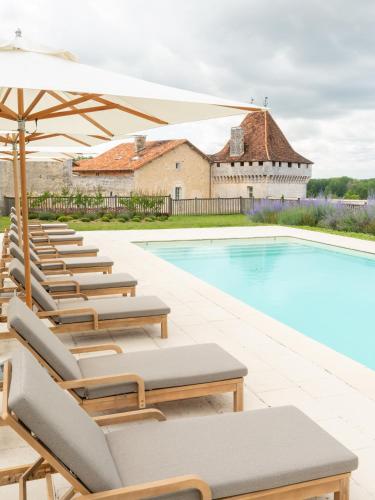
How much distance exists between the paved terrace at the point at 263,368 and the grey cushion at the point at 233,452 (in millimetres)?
504

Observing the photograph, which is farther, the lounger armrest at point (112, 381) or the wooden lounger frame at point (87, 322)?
the wooden lounger frame at point (87, 322)

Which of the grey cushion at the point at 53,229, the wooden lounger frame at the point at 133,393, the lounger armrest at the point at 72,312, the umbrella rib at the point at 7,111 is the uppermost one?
the umbrella rib at the point at 7,111

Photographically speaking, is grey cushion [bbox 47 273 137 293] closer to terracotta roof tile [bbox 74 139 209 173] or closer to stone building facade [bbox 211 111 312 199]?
terracotta roof tile [bbox 74 139 209 173]

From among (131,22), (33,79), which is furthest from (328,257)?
(33,79)

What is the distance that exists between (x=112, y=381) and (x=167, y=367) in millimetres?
514

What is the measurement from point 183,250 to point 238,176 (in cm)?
3258

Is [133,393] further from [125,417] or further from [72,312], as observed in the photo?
[72,312]

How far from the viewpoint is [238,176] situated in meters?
46.7

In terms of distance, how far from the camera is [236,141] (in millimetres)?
48031

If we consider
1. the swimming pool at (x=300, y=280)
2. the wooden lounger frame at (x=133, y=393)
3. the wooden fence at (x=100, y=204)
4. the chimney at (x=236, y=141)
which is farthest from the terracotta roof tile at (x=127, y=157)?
the wooden lounger frame at (x=133, y=393)

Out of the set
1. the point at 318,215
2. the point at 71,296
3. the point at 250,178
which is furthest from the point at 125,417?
the point at 250,178

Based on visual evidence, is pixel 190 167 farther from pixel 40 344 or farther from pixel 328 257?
pixel 40 344

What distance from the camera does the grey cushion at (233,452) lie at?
2.60 metres

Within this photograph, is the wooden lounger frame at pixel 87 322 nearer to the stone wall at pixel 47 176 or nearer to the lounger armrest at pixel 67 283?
A: the lounger armrest at pixel 67 283
